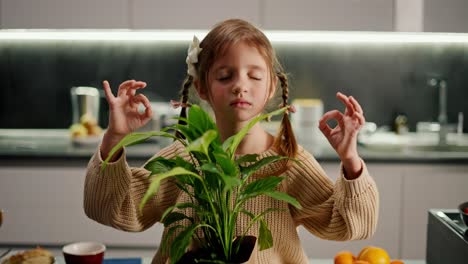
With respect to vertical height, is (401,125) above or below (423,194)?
above

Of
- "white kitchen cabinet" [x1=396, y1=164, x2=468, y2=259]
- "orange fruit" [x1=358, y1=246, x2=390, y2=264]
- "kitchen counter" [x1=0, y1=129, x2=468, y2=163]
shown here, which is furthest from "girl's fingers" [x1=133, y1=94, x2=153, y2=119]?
"white kitchen cabinet" [x1=396, y1=164, x2=468, y2=259]

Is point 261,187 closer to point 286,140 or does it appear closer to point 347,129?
point 347,129

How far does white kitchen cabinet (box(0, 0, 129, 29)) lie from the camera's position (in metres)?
3.09

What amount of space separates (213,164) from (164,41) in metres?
2.80

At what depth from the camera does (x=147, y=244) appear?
2.90 metres

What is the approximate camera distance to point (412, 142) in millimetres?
3316

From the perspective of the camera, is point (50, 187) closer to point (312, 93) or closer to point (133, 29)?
point (133, 29)

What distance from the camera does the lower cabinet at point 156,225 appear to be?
2861 millimetres

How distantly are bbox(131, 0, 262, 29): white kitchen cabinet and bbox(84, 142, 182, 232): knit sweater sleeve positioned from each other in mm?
1894

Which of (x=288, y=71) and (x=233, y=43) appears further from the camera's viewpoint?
(x=288, y=71)

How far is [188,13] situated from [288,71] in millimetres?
756

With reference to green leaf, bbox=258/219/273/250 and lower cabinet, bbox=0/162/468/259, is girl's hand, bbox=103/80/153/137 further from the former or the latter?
lower cabinet, bbox=0/162/468/259

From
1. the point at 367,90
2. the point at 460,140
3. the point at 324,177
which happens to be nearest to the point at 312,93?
the point at 367,90

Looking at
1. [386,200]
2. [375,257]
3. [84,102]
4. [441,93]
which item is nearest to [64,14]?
[84,102]
